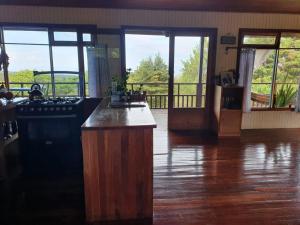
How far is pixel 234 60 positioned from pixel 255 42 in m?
0.58

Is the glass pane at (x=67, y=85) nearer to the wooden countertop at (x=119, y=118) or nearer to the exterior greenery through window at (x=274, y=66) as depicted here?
the wooden countertop at (x=119, y=118)

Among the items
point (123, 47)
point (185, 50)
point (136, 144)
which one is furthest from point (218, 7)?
point (136, 144)

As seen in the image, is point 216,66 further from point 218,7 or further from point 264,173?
point 264,173

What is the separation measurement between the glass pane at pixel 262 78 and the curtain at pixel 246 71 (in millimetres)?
188

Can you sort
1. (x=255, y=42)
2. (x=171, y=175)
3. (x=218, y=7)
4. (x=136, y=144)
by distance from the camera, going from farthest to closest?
(x=255, y=42), (x=218, y=7), (x=171, y=175), (x=136, y=144)

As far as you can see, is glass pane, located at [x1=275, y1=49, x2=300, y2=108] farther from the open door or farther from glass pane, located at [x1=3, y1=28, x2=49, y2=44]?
glass pane, located at [x1=3, y1=28, x2=49, y2=44]

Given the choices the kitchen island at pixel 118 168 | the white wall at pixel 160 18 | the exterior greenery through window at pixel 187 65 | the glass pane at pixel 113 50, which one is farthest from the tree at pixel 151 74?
the kitchen island at pixel 118 168

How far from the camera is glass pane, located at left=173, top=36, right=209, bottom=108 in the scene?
16.0 ft

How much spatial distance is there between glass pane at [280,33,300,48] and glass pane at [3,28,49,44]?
491cm

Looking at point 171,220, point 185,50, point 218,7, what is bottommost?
point 171,220

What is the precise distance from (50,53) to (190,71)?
9.60 feet

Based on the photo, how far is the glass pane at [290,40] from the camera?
193 inches

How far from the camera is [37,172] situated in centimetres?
305

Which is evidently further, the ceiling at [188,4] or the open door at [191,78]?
the open door at [191,78]
